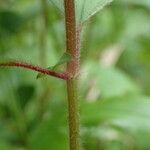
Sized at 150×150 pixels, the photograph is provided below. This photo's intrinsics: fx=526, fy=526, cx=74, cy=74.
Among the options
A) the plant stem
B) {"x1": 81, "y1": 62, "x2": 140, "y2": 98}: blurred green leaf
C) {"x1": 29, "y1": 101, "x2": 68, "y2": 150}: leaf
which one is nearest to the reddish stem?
the plant stem

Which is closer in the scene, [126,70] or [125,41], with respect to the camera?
[125,41]

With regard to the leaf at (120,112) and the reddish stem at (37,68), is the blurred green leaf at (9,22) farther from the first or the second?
the reddish stem at (37,68)

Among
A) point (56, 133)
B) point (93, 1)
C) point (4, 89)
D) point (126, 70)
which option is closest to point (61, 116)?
point (56, 133)

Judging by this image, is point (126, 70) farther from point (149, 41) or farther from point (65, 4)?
point (65, 4)

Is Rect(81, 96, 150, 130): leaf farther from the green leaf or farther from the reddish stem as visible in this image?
the reddish stem

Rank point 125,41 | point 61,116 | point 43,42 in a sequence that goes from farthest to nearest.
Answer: point 125,41, point 43,42, point 61,116

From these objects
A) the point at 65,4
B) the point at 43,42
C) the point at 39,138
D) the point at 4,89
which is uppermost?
the point at 43,42
